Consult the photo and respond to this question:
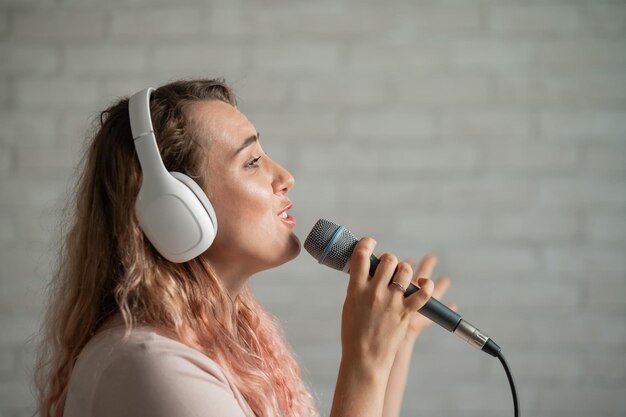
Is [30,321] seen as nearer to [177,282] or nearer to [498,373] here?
[177,282]

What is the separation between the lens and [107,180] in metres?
1.16

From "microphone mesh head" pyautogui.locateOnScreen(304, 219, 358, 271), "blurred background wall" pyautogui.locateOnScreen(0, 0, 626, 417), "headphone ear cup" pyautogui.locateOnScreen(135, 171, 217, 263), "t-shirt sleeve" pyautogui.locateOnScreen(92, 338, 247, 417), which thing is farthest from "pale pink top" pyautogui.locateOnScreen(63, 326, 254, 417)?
"blurred background wall" pyautogui.locateOnScreen(0, 0, 626, 417)

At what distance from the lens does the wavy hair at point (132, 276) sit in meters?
1.09

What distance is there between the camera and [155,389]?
927mm

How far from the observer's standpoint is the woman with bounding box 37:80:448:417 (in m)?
0.96

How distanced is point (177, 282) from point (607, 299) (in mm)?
1451

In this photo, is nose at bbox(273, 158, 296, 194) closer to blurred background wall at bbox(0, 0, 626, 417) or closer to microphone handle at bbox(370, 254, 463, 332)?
microphone handle at bbox(370, 254, 463, 332)

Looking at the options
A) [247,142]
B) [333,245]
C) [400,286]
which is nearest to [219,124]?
[247,142]

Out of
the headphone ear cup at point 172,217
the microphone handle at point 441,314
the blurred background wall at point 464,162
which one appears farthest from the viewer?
the blurred background wall at point 464,162

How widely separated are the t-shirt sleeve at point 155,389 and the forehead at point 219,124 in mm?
411

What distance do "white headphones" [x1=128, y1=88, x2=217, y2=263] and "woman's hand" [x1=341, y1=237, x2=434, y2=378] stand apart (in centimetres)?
25

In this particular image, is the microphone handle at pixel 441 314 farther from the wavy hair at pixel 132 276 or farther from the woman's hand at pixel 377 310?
the wavy hair at pixel 132 276

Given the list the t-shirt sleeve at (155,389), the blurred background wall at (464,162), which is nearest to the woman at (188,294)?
the t-shirt sleeve at (155,389)

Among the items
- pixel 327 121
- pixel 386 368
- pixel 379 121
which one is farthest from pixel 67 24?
pixel 386 368
